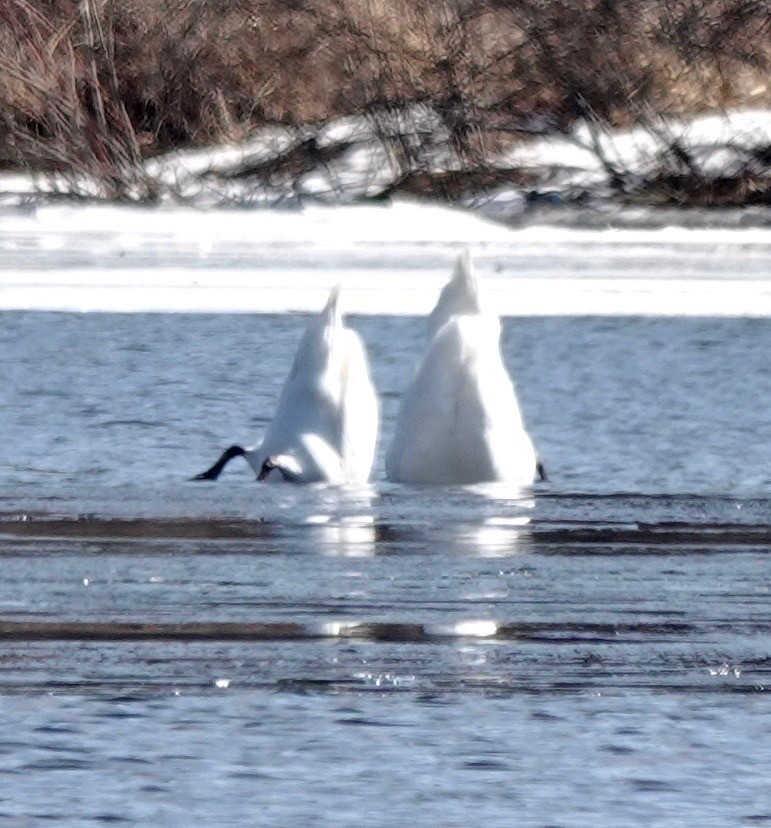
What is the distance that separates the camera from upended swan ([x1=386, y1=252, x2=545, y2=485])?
834 centimetres

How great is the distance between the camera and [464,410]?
8.37 meters

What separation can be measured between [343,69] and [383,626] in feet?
49.9

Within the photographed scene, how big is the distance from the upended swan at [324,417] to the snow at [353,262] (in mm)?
5475

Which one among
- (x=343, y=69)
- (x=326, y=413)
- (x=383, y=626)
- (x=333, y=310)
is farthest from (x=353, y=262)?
(x=383, y=626)

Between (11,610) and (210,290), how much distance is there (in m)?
8.93

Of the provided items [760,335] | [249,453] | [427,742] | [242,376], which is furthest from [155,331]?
[427,742]

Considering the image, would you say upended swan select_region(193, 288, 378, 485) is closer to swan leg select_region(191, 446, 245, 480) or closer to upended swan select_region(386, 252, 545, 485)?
swan leg select_region(191, 446, 245, 480)

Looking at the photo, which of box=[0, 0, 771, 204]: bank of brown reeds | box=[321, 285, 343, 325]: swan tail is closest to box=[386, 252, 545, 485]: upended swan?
box=[321, 285, 343, 325]: swan tail

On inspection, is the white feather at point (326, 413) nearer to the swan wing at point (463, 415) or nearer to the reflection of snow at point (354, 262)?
the swan wing at point (463, 415)

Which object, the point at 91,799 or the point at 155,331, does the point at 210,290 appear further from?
the point at 91,799

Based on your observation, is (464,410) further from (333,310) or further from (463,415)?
(333,310)

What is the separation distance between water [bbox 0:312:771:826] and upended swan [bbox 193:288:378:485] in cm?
10

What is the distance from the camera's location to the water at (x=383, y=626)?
15.0 feet

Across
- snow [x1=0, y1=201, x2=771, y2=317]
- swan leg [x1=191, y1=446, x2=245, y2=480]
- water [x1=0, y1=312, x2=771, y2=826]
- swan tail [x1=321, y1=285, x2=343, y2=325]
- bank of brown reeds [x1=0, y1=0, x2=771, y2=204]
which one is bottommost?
water [x1=0, y1=312, x2=771, y2=826]
